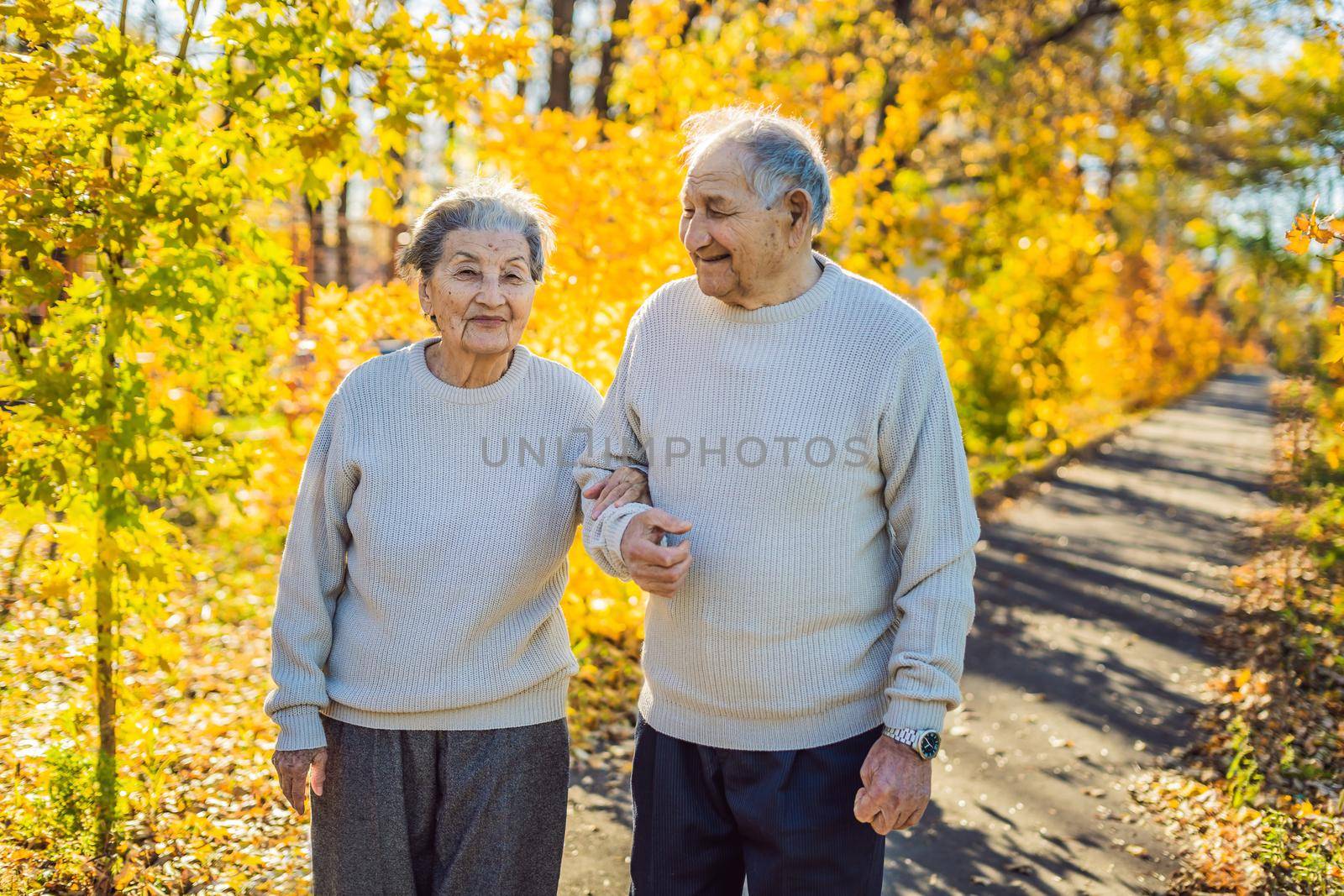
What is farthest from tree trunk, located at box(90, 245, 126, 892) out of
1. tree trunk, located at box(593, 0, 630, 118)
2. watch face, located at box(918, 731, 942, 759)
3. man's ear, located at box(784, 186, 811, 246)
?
tree trunk, located at box(593, 0, 630, 118)

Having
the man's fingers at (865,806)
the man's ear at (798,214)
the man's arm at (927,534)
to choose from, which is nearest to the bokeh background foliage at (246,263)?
the man's ear at (798,214)

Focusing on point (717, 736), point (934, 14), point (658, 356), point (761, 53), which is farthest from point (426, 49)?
point (934, 14)

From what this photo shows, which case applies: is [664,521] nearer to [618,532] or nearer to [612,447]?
[618,532]

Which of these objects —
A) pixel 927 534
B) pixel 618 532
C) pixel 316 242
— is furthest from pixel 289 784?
pixel 316 242

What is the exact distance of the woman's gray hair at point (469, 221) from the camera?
86.7 inches

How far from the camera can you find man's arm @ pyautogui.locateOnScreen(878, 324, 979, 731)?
189cm

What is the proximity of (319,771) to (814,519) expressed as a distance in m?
1.09

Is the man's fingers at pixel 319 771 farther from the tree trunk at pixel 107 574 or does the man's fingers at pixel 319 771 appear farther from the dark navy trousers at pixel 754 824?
the tree trunk at pixel 107 574

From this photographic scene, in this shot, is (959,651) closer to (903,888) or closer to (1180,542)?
(903,888)

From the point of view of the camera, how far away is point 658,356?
2125 millimetres

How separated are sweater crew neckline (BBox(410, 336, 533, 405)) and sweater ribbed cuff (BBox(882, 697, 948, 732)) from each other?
972 mm

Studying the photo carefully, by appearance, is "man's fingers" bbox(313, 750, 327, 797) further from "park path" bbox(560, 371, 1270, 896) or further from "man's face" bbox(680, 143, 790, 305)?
"park path" bbox(560, 371, 1270, 896)

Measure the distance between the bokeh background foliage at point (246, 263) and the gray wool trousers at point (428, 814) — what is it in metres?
1.10

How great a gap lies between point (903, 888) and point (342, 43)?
301 cm
